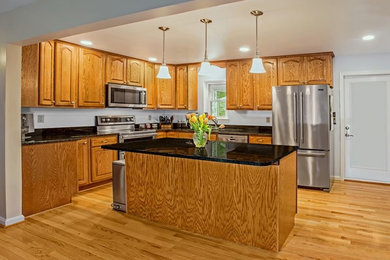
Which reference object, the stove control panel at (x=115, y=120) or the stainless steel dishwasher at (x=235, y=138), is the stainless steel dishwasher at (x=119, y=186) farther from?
the stainless steel dishwasher at (x=235, y=138)

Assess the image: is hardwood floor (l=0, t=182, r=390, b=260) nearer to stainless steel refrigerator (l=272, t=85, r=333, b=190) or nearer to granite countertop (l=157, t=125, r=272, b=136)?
stainless steel refrigerator (l=272, t=85, r=333, b=190)

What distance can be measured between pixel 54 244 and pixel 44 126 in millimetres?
2253

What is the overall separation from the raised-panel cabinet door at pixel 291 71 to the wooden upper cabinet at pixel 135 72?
2.64 metres

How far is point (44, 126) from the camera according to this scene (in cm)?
426

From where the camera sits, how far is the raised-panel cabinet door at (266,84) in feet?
16.6

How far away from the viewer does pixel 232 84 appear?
5.43 metres

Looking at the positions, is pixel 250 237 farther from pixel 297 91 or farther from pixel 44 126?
pixel 44 126

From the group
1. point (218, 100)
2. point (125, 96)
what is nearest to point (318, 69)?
point (218, 100)

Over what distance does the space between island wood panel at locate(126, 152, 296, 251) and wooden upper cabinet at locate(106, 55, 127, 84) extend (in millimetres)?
2111

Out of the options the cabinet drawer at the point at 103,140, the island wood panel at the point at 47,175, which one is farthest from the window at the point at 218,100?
the island wood panel at the point at 47,175

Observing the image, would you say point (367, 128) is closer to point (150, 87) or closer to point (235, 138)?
point (235, 138)

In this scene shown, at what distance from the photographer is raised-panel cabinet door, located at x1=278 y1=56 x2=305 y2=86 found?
4.87 metres

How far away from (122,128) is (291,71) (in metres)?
3.28

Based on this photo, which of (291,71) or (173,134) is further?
(173,134)
